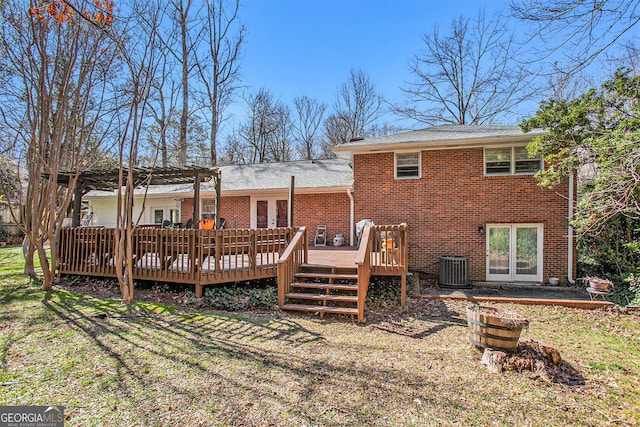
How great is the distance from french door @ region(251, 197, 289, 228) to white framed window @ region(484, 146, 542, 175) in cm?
743

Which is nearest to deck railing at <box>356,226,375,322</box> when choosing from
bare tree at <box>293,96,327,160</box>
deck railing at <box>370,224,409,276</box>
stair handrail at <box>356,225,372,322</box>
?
stair handrail at <box>356,225,372,322</box>

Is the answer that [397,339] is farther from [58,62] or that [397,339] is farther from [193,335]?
[58,62]

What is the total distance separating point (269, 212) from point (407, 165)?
19.8ft

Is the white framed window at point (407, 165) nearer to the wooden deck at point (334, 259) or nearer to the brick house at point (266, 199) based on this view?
the brick house at point (266, 199)

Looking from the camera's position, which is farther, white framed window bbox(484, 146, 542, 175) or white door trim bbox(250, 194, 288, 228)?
white door trim bbox(250, 194, 288, 228)

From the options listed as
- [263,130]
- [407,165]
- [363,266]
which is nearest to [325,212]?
[407,165]

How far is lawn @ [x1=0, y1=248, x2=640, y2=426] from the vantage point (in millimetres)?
3043

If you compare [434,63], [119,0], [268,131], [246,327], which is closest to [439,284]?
[246,327]

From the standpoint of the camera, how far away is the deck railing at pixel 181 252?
680 cm

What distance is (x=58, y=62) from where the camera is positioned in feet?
24.2

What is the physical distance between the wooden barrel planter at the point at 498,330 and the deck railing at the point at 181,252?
14.5 feet

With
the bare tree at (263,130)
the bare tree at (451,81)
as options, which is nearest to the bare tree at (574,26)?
the bare tree at (451,81)

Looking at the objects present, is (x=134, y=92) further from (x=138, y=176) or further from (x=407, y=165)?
(x=407, y=165)

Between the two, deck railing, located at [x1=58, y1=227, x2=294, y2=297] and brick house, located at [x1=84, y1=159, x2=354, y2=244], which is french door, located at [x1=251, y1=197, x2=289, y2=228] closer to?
brick house, located at [x1=84, y1=159, x2=354, y2=244]
